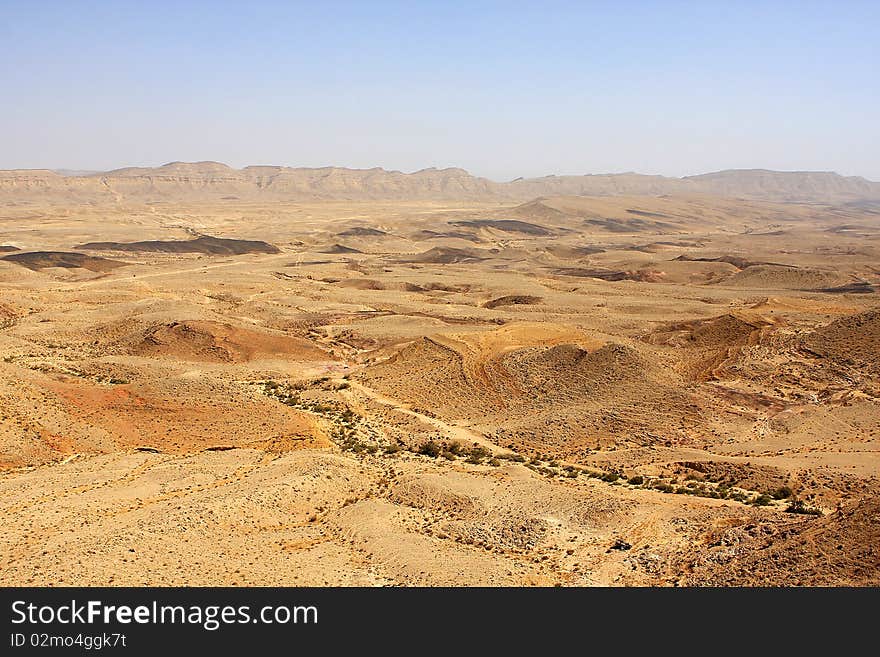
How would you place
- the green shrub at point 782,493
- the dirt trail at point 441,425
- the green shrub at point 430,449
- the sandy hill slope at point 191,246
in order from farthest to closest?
the sandy hill slope at point 191,246, the dirt trail at point 441,425, the green shrub at point 430,449, the green shrub at point 782,493

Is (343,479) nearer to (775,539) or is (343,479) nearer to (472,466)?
(472,466)

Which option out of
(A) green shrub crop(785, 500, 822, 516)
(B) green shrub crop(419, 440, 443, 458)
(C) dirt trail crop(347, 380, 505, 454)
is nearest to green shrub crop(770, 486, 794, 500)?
(A) green shrub crop(785, 500, 822, 516)

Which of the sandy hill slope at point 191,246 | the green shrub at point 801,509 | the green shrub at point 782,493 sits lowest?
the green shrub at point 782,493

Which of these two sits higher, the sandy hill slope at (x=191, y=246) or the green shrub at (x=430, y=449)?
the sandy hill slope at (x=191, y=246)

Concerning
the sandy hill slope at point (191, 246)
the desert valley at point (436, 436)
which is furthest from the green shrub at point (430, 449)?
the sandy hill slope at point (191, 246)

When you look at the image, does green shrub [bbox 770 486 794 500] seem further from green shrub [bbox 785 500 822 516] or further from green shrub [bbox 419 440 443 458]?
green shrub [bbox 419 440 443 458]

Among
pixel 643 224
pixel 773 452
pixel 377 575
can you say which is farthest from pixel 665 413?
pixel 643 224

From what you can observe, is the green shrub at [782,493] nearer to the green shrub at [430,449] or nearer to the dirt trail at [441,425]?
the dirt trail at [441,425]

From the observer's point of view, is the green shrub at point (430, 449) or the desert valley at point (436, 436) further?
the green shrub at point (430, 449)
